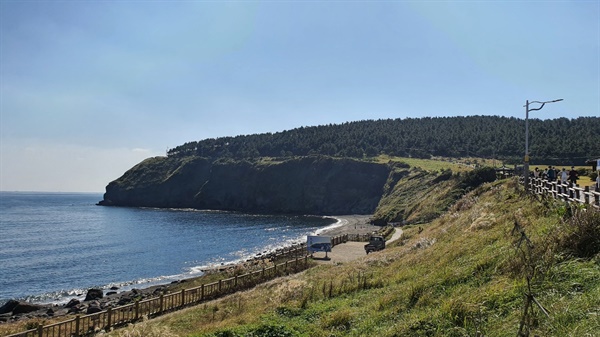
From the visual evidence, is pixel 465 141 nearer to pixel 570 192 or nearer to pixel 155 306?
pixel 570 192

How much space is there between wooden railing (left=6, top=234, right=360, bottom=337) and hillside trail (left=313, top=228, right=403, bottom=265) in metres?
2.60

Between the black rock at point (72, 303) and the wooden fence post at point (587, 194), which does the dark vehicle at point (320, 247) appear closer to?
the black rock at point (72, 303)

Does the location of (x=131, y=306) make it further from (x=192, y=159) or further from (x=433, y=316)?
(x=192, y=159)

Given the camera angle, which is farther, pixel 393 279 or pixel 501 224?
pixel 501 224

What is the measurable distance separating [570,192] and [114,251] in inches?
2351

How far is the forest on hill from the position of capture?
95188 millimetres

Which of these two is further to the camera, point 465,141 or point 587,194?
point 465,141

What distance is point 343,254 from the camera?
3894cm

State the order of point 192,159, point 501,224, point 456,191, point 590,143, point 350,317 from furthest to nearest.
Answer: point 192,159
point 590,143
point 456,191
point 501,224
point 350,317

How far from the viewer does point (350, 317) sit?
461 inches

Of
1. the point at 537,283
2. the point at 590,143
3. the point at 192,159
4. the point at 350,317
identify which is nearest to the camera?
the point at 537,283

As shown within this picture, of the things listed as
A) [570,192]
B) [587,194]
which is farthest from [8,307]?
[587,194]

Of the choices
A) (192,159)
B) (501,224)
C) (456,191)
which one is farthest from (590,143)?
(192,159)

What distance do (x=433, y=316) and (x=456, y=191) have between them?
5651cm
